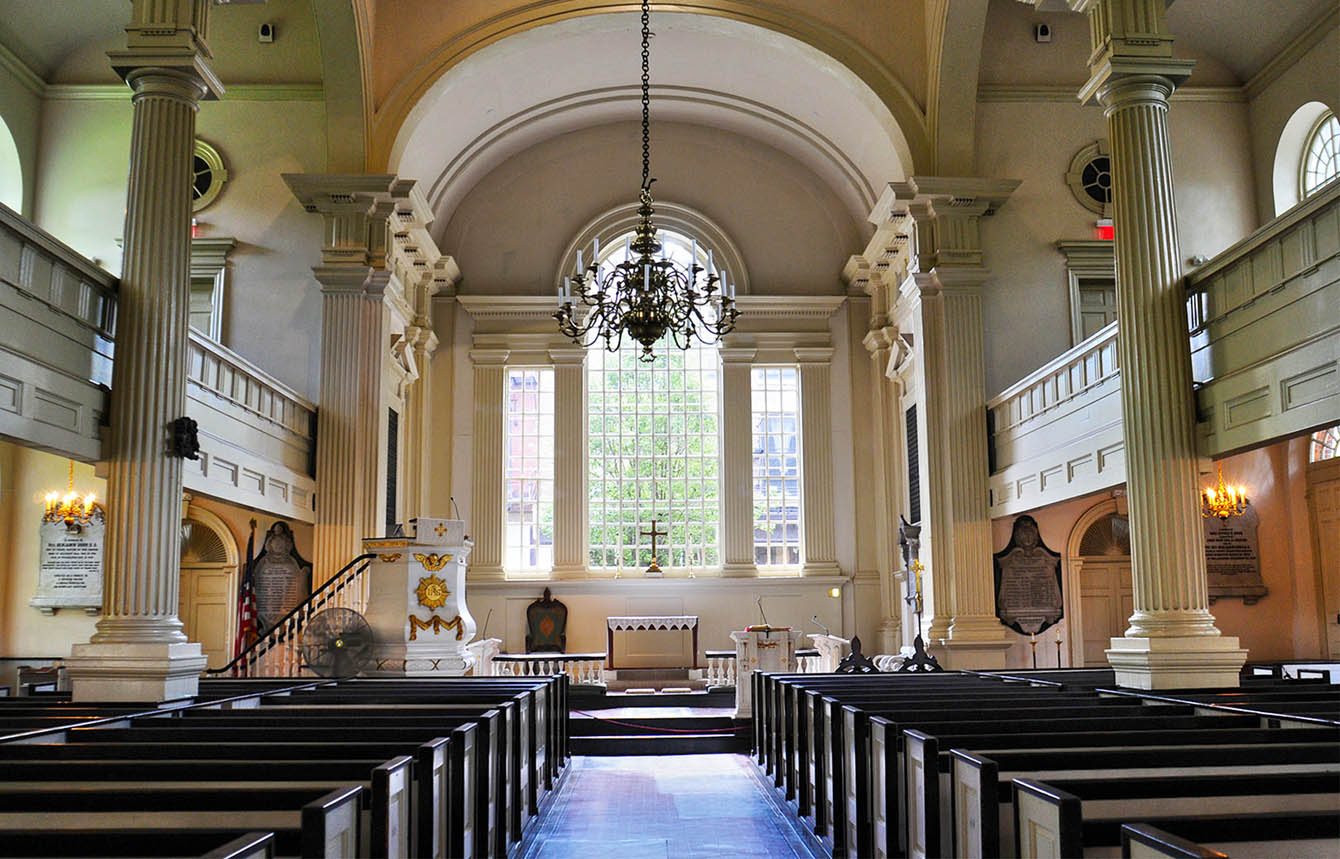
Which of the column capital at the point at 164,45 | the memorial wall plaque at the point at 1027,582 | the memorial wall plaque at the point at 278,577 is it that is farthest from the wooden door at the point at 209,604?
the memorial wall plaque at the point at 1027,582

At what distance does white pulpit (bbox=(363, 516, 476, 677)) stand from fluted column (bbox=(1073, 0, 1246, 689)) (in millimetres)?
5557

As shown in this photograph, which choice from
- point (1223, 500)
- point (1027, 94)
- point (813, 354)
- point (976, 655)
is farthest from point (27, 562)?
point (1027, 94)

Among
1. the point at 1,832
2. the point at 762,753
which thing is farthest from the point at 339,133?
the point at 1,832

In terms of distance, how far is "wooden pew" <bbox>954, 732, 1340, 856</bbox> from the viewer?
3.67 metres

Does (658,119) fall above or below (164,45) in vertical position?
above

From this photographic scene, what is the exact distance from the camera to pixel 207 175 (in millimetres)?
14062

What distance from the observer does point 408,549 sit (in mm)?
10320

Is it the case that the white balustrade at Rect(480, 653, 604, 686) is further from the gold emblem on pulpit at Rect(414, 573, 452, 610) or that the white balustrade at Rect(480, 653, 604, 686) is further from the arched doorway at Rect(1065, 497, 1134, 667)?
the arched doorway at Rect(1065, 497, 1134, 667)

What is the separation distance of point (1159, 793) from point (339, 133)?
1200 cm

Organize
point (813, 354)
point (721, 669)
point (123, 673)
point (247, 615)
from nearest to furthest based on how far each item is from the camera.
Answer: point (123, 673), point (247, 615), point (721, 669), point (813, 354)

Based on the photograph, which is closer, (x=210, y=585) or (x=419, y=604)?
(x=419, y=604)

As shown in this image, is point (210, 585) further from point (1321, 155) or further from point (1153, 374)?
point (1321, 155)

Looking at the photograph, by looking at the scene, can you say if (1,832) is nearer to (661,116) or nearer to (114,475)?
(114,475)

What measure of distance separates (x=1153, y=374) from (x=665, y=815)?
430cm
